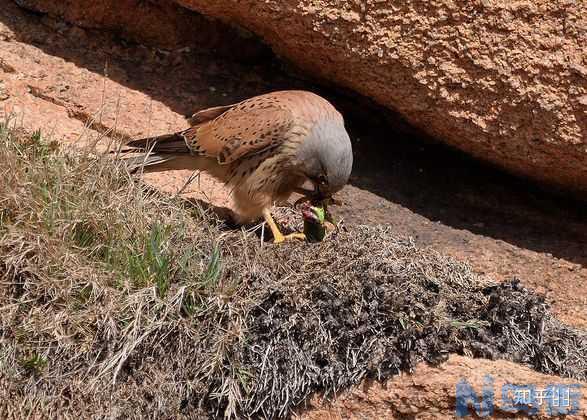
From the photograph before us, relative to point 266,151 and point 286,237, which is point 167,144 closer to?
point 266,151

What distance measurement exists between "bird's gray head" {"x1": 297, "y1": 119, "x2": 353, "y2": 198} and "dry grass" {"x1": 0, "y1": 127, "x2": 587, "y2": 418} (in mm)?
382

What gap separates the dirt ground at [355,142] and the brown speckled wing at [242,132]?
14.2 inches

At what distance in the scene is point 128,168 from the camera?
4828mm

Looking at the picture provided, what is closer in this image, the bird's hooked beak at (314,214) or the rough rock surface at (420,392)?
the rough rock surface at (420,392)

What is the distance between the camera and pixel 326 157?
186 inches

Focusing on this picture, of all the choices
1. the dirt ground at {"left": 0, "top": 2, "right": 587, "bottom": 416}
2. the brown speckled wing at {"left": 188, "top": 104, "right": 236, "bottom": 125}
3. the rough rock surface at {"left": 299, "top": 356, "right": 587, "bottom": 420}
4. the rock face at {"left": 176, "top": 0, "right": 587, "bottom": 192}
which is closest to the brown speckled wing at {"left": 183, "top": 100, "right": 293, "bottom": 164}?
the brown speckled wing at {"left": 188, "top": 104, "right": 236, "bottom": 125}

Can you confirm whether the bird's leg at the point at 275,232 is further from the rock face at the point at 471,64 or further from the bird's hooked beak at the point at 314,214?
the rock face at the point at 471,64

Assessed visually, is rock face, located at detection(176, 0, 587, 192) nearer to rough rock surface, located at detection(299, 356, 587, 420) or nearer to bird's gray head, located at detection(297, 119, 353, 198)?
bird's gray head, located at detection(297, 119, 353, 198)

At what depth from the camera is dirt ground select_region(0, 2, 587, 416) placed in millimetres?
5359

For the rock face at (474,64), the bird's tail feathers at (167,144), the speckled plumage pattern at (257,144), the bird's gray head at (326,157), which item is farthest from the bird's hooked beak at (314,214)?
the rock face at (474,64)

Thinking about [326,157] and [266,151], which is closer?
[326,157]

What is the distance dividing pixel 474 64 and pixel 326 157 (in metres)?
1.17

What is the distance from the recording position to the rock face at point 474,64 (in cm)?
505

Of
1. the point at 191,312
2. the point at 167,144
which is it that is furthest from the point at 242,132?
the point at 191,312
